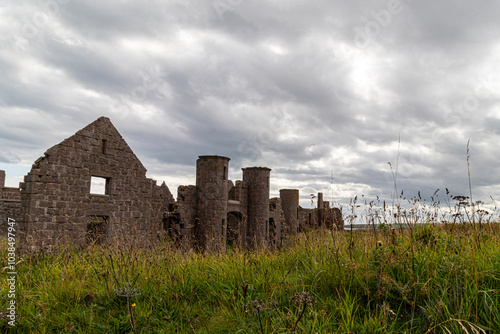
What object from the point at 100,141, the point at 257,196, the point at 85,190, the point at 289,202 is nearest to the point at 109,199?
the point at 85,190

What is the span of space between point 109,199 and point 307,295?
1172cm

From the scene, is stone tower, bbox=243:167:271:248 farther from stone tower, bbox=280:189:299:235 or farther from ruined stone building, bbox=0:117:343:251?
stone tower, bbox=280:189:299:235

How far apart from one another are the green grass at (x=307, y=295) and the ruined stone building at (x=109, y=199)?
1777 millimetres

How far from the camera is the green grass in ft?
9.84

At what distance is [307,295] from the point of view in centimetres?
274

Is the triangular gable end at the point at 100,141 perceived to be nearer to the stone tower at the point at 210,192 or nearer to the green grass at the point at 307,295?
the stone tower at the point at 210,192

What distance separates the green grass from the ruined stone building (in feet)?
5.83

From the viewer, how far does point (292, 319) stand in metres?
3.10

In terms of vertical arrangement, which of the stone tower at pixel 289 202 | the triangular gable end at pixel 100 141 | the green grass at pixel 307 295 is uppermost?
the triangular gable end at pixel 100 141

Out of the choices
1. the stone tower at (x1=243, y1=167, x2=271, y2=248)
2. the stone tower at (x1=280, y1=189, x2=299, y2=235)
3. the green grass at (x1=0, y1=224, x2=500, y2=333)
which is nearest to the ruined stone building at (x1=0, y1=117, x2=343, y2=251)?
the stone tower at (x1=243, y1=167, x2=271, y2=248)

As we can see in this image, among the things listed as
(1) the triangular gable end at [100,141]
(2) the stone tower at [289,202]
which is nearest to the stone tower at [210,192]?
(1) the triangular gable end at [100,141]

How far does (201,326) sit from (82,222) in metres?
10.0

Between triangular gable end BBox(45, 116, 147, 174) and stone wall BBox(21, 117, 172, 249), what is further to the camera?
triangular gable end BBox(45, 116, 147, 174)

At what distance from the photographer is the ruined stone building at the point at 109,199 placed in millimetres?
10447
